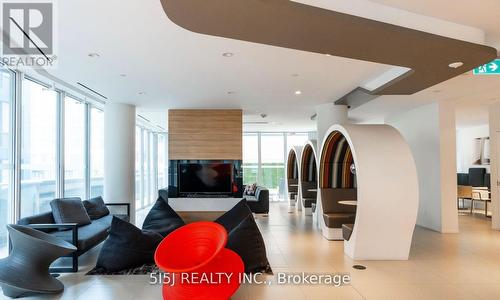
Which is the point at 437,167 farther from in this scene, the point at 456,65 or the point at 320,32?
the point at 320,32

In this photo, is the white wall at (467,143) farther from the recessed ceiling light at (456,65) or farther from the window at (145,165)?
the window at (145,165)

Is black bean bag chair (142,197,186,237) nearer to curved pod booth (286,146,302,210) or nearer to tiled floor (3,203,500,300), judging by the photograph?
tiled floor (3,203,500,300)

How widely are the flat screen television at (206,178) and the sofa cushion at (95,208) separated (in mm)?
2078

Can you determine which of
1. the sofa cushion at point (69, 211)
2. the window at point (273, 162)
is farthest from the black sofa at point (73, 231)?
the window at point (273, 162)

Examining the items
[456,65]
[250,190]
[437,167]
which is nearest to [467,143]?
[437,167]

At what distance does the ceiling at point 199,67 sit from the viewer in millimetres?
3504

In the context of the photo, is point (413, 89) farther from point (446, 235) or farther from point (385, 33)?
point (446, 235)

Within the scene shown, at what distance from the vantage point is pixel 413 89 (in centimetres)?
563

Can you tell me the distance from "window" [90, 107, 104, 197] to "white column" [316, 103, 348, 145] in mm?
5449

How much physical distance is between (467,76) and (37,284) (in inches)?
270

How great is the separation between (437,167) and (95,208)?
7.51m

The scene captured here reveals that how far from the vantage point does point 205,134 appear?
28.5ft

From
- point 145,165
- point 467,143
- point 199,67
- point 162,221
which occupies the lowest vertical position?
point 162,221

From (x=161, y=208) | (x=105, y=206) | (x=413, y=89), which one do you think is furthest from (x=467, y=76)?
(x=105, y=206)
